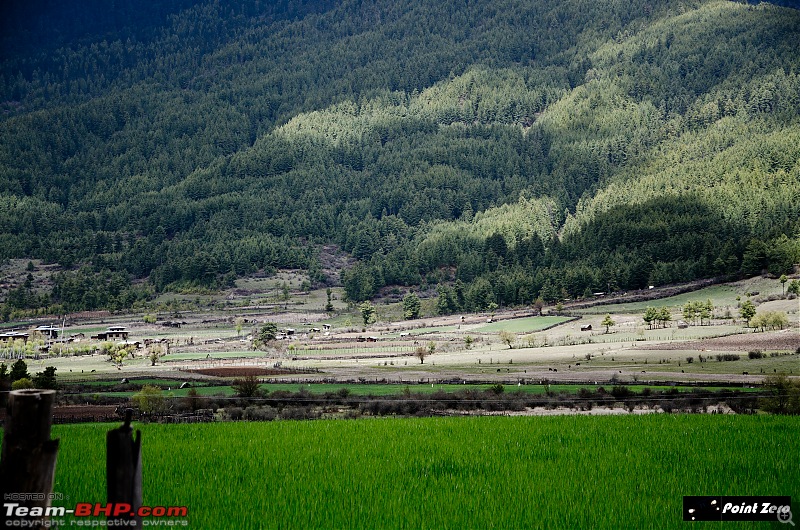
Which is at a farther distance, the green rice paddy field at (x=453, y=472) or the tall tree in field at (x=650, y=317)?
the tall tree in field at (x=650, y=317)

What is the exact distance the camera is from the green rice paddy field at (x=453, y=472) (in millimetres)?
13523

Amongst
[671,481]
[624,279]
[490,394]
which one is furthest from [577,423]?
[624,279]

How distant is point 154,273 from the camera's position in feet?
651

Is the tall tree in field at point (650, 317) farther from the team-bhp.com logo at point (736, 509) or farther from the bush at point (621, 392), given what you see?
the team-bhp.com logo at point (736, 509)

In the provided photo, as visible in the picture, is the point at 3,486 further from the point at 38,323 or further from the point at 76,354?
the point at 38,323

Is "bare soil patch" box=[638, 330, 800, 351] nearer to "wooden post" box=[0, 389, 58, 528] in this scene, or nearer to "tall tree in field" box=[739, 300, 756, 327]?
"tall tree in field" box=[739, 300, 756, 327]

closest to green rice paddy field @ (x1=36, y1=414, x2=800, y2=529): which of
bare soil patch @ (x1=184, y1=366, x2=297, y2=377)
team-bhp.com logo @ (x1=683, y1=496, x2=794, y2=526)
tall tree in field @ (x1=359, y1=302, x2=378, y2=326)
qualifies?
team-bhp.com logo @ (x1=683, y1=496, x2=794, y2=526)

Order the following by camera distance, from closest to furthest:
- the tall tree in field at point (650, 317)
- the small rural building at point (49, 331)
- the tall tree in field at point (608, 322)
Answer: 1. the tall tree in field at point (650, 317)
2. the tall tree in field at point (608, 322)
3. the small rural building at point (49, 331)

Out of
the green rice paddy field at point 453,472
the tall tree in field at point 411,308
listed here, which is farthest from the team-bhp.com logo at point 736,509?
the tall tree in field at point 411,308

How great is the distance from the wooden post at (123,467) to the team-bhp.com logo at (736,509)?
7.77 m

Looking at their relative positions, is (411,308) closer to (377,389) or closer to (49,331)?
(49,331)

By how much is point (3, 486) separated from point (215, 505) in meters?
6.16

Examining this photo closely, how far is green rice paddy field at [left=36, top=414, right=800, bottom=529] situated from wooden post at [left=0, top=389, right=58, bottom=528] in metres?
4.25

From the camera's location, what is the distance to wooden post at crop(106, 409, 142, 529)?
8695 millimetres
